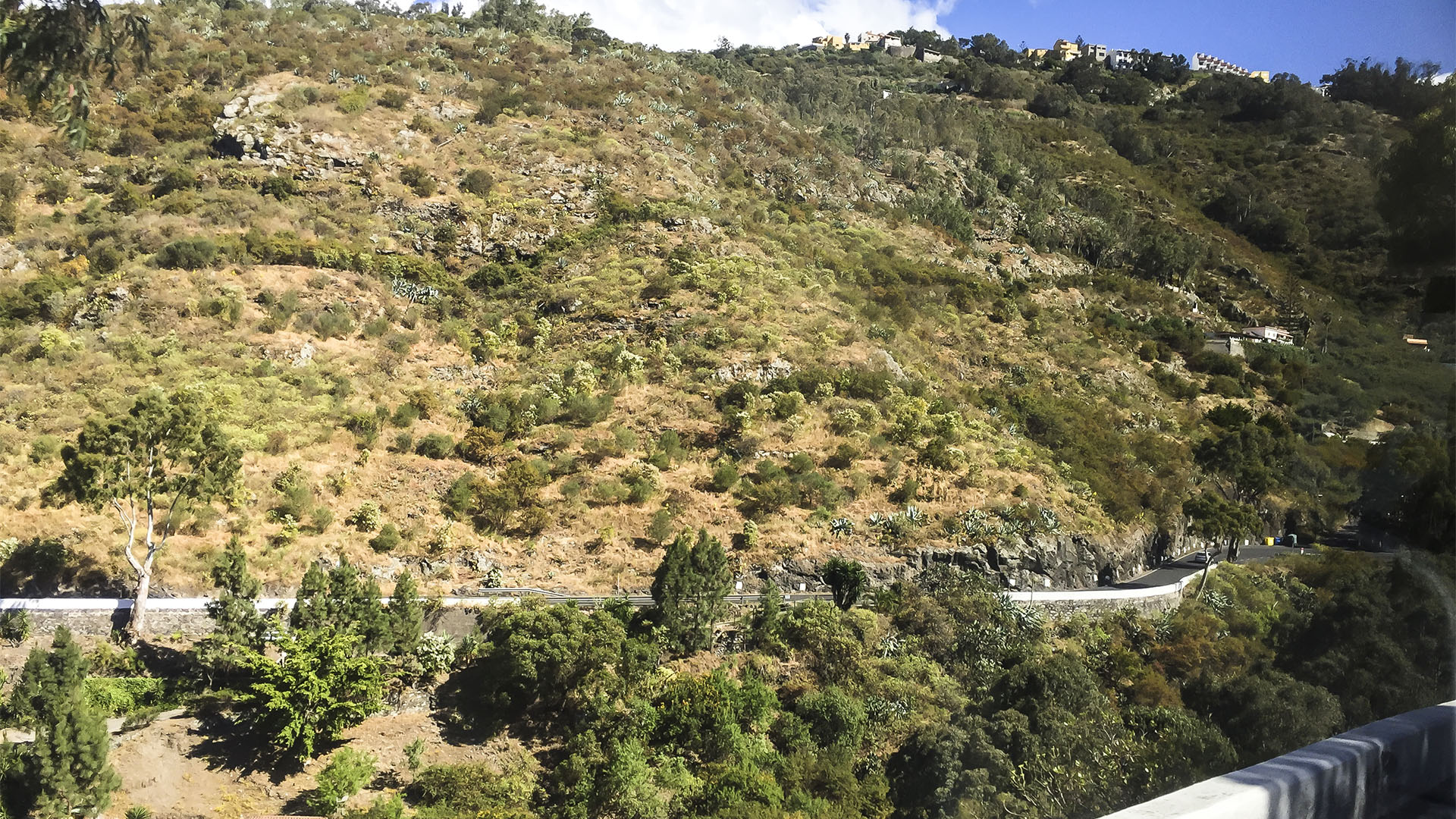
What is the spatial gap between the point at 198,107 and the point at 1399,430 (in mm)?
38517

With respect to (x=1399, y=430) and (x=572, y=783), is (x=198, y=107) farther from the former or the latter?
(x=1399, y=430)

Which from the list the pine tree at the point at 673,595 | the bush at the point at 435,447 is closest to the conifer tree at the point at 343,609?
the pine tree at the point at 673,595

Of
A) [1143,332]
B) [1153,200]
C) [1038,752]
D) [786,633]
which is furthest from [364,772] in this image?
[1153,200]

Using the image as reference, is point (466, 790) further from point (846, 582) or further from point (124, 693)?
point (846, 582)

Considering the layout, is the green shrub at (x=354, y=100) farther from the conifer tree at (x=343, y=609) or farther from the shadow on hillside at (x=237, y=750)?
the shadow on hillside at (x=237, y=750)

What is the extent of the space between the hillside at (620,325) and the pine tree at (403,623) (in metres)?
2.48

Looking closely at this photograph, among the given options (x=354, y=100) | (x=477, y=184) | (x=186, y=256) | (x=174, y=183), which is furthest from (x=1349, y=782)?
(x=354, y=100)

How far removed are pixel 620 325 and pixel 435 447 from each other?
26.1ft

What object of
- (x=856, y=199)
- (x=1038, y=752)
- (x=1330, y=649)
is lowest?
(x=1038, y=752)

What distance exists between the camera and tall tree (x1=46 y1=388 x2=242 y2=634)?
1307 centimetres

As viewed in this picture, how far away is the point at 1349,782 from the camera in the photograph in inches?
112

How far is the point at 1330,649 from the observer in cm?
590

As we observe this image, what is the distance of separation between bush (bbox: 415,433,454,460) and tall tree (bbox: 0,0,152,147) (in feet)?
46.2

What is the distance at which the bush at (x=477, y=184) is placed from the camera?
31281 mm
